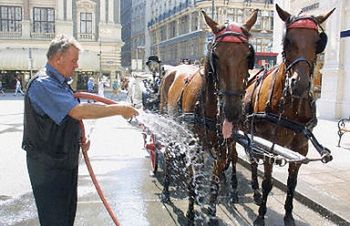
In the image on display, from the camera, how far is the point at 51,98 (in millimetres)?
3070

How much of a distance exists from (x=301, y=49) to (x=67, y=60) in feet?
8.15

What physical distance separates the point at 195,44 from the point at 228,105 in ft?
181

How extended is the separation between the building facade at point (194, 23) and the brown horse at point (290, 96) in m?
39.4

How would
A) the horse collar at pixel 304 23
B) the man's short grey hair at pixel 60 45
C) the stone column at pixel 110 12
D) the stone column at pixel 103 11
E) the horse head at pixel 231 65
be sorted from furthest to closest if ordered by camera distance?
the stone column at pixel 110 12 → the stone column at pixel 103 11 → the horse collar at pixel 304 23 → the horse head at pixel 231 65 → the man's short grey hair at pixel 60 45

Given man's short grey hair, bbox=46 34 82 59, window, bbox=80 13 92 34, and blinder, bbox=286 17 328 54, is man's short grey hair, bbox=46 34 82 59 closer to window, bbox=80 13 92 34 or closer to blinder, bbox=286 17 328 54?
blinder, bbox=286 17 328 54

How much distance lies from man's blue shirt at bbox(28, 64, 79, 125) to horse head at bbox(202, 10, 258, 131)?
1526 mm

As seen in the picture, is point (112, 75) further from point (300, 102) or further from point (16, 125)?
point (300, 102)

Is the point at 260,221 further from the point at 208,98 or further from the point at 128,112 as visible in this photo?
the point at 128,112

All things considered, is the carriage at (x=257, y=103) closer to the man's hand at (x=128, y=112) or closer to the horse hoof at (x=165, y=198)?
the horse hoof at (x=165, y=198)

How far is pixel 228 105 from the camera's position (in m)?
3.96

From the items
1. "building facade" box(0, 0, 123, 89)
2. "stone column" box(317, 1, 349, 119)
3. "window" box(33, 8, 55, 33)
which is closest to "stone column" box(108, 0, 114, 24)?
"building facade" box(0, 0, 123, 89)

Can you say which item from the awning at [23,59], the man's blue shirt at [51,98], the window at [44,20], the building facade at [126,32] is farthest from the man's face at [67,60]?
the building facade at [126,32]

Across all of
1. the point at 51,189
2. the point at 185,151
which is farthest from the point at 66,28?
the point at 51,189

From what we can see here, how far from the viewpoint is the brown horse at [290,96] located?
4.38 metres
